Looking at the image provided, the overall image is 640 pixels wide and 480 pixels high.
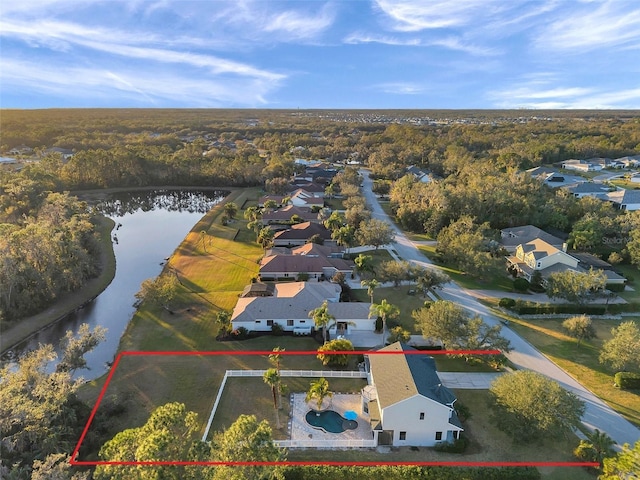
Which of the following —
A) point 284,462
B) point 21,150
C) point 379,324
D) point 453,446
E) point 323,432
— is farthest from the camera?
point 21,150

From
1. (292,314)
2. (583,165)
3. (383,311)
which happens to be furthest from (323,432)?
(583,165)

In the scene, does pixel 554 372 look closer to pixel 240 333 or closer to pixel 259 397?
pixel 259 397

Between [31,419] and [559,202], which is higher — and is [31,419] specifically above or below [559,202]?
below

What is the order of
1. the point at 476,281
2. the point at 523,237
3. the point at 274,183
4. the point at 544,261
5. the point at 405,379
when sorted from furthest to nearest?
the point at 274,183
the point at 523,237
the point at 476,281
the point at 544,261
the point at 405,379

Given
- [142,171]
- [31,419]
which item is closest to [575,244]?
[31,419]

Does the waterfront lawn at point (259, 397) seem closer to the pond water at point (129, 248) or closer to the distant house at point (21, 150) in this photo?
the pond water at point (129, 248)

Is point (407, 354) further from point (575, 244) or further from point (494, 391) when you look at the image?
point (575, 244)
